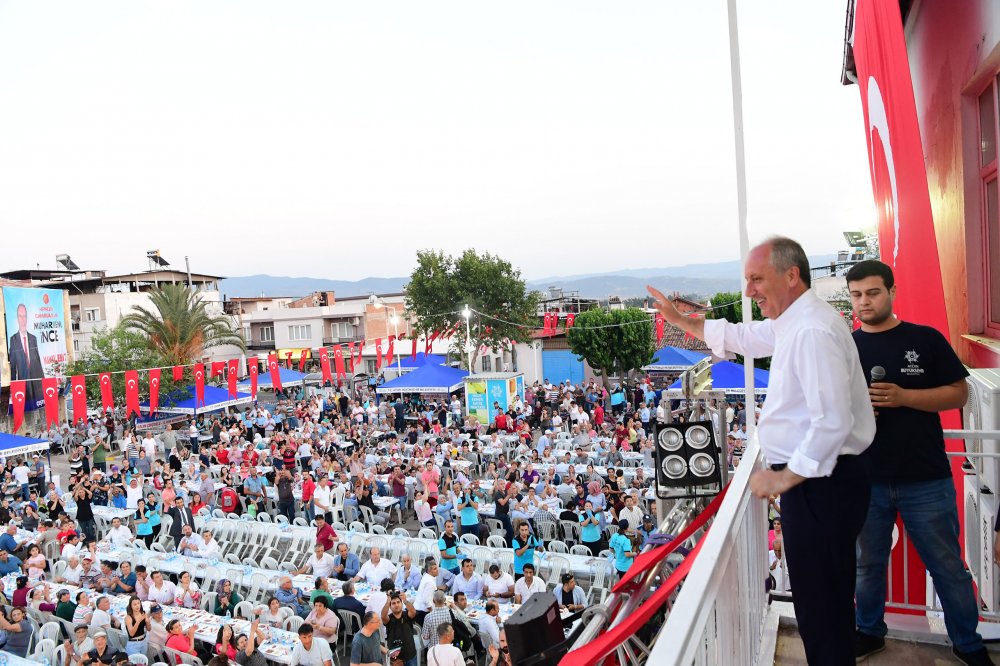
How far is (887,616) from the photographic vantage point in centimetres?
300

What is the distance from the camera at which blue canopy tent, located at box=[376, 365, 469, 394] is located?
901 inches

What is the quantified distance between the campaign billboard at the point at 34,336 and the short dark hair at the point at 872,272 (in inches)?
1402

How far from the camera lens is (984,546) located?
353 centimetres

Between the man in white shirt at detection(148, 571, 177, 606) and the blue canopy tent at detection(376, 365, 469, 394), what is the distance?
565 inches

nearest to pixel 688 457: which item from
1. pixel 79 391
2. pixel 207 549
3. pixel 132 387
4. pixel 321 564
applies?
pixel 321 564

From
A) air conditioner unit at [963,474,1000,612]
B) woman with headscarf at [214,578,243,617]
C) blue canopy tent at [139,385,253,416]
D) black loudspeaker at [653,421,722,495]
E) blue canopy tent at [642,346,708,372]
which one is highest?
black loudspeaker at [653,421,722,495]

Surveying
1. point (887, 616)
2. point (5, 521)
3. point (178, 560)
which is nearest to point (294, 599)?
point (178, 560)

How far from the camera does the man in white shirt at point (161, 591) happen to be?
27.6 ft

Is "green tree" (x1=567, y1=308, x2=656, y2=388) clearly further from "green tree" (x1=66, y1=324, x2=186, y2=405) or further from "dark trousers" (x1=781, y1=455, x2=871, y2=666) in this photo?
"dark trousers" (x1=781, y1=455, x2=871, y2=666)

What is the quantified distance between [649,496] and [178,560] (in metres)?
7.21

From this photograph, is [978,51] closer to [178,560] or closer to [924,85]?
[924,85]

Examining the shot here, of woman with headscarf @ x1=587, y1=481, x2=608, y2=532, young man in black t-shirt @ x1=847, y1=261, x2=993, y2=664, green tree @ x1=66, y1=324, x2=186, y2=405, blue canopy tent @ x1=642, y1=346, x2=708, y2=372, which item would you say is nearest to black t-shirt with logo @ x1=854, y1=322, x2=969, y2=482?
young man in black t-shirt @ x1=847, y1=261, x2=993, y2=664

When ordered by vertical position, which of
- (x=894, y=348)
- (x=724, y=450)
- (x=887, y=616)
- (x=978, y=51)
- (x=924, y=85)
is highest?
(x=924, y=85)

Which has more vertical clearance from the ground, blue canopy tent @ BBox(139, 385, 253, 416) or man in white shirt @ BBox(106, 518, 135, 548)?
blue canopy tent @ BBox(139, 385, 253, 416)
